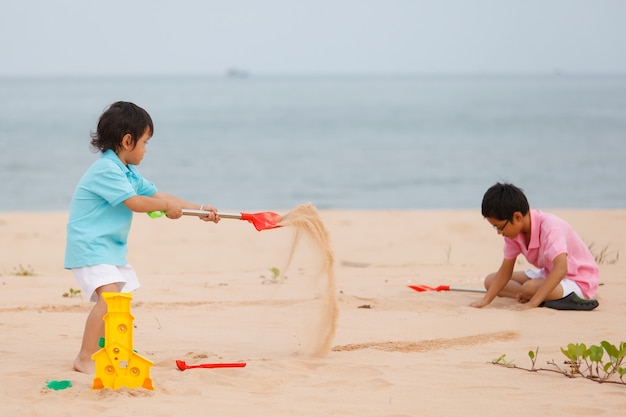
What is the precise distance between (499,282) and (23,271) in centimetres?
465

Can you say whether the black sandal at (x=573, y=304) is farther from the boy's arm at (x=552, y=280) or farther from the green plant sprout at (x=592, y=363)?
the green plant sprout at (x=592, y=363)

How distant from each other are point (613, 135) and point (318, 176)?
1721 cm

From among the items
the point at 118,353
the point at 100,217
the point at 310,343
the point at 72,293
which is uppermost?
the point at 100,217

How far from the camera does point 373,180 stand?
880 inches

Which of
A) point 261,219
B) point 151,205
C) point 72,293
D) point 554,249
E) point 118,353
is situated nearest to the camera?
point 118,353

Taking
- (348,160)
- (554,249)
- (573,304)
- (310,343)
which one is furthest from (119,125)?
(348,160)

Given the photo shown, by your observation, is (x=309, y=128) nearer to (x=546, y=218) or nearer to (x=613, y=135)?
(x=613, y=135)

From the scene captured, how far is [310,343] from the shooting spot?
4.82 meters

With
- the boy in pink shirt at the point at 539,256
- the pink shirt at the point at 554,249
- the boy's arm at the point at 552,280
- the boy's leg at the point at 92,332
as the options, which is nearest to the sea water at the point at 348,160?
the boy's leg at the point at 92,332

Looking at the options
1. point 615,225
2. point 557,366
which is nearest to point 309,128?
point 615,225

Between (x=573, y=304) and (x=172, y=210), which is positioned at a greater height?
(x=172, y=210)

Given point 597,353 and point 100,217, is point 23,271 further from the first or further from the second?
point 597,353

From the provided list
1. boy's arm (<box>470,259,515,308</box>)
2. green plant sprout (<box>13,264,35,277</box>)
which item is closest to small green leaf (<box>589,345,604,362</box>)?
boy's arm (<box>470,259,515,308</box>)

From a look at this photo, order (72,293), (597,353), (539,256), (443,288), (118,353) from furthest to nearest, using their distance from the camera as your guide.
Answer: (443,288) < (72,293) < (539,256) < (597,353) < (118,353)
